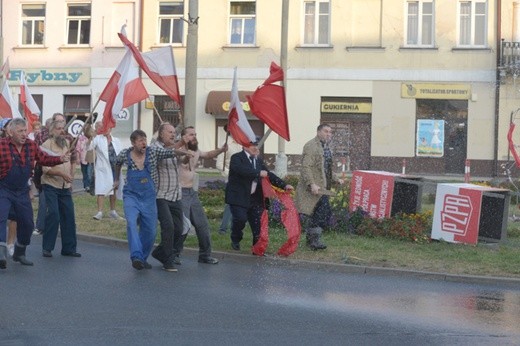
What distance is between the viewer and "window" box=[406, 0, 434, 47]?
36.1 meters

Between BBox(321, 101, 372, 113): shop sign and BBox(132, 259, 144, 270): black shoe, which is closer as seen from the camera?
BBox(132, 259, 144, 270): black shoe

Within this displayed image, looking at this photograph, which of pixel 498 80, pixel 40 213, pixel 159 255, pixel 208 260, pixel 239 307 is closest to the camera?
pixel 239 307

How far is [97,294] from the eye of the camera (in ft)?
30.3

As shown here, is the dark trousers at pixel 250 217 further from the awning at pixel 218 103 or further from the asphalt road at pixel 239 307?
the awning at pixel 218 103

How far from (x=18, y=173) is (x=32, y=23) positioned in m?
30.2

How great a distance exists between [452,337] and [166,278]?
387 centimetres

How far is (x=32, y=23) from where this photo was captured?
1558 inches

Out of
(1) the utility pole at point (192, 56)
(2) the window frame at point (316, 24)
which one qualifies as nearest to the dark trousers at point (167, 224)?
(1) the utility pole at point (192, 56)

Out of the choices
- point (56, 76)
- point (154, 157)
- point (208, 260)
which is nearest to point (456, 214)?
point (208, 260)

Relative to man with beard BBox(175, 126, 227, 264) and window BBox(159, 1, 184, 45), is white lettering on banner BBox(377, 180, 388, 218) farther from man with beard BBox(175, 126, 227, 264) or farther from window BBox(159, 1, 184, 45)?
window BBox(159, 1, 184, 45)

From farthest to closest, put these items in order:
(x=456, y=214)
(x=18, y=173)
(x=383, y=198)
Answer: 1. (x=383, y=198)
2. (x=456, y=214)
3. (x=18, y=173)

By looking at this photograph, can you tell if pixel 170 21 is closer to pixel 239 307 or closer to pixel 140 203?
pixel 140 203

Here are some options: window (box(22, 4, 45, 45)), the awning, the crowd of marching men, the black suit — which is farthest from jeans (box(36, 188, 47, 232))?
window (box(22, 4, 45, 45))

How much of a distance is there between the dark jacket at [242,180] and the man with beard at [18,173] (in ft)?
8.06
